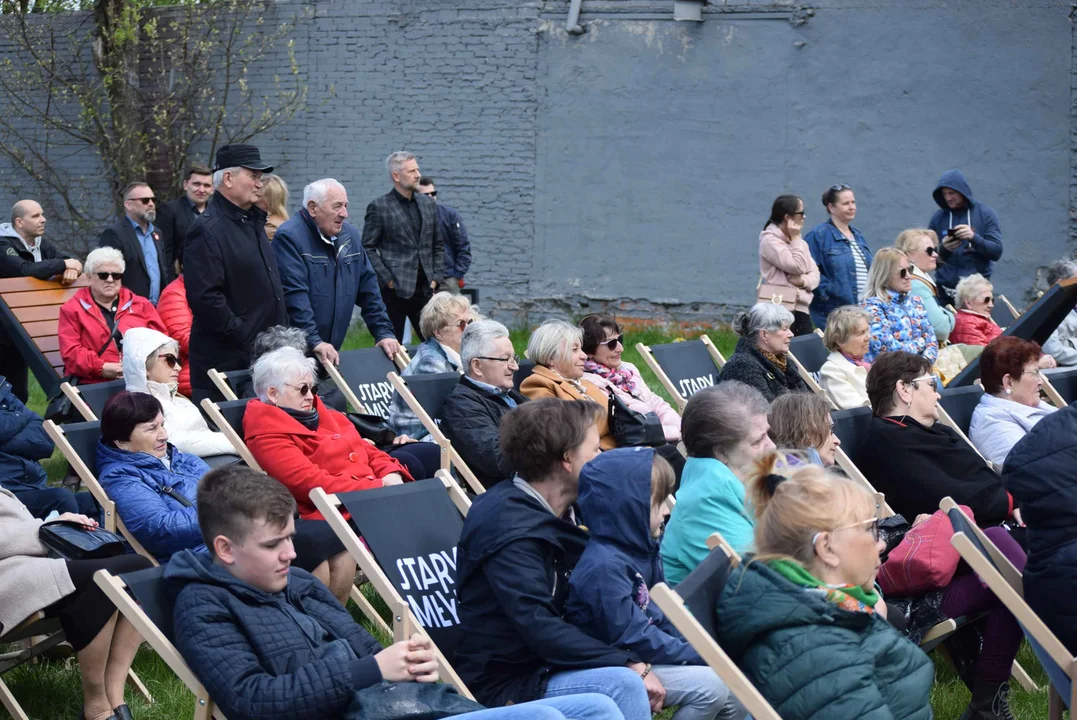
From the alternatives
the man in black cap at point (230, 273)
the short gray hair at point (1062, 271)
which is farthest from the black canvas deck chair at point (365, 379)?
the short gray hair at point (1062, 271)

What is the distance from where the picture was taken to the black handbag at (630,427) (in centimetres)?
609

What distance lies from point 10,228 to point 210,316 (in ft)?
10.2

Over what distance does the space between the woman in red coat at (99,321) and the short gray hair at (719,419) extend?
3.71m

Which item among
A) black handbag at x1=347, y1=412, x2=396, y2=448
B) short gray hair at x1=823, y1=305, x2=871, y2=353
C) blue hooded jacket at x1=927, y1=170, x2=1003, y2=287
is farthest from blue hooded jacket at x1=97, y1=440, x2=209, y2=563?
blue hooded jacket at x1=927, y1=170, x2=1003, y2=287

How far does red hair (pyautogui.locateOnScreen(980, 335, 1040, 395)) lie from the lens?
18.9 ft

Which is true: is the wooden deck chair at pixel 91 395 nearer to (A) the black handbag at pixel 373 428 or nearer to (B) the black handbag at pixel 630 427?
(A) the black handbag at pixel 373 428

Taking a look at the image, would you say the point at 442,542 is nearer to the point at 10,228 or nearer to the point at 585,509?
the point at 585,509

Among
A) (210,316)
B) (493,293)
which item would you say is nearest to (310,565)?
(210,316)

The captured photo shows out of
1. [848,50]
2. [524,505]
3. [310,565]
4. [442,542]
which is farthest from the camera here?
[848,50]

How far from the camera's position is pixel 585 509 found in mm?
3660

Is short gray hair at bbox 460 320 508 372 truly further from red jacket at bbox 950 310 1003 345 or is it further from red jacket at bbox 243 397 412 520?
red jacket at bbox 950 310 1003 345

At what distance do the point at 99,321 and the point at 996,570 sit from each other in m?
4.87

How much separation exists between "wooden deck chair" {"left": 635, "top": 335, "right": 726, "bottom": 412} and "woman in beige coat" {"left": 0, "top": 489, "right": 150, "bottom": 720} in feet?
11.6

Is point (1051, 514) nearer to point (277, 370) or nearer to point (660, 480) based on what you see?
point (660, 480)
